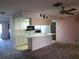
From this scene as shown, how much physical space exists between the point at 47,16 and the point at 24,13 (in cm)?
227

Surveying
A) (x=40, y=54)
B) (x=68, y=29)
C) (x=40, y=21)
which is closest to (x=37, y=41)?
(x=40, y=54)

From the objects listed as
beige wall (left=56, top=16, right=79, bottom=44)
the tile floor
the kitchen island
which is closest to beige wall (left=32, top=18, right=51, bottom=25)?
the kitchen island

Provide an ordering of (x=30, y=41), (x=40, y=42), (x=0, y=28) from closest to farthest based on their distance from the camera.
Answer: (x=30, y=41) < (x=40, y=42) < (x=0, y=28)

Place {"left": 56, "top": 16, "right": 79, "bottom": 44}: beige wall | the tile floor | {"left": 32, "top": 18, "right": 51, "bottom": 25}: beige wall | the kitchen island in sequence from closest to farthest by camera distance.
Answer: the tile floor < the kitchen island < {"left": 32, "top": 18, "right": 51, "bottom": 25}: beige wall < {"left": 56, "top": 16, "right": 79, "bottom": 44}: beige wall

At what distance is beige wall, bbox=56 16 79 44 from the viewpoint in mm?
8741

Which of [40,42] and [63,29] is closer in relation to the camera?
[40,42]

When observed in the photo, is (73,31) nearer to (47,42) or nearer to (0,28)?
(47,42)

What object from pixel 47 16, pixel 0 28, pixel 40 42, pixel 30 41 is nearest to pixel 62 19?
pixel 47 16

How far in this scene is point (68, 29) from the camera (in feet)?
30.4

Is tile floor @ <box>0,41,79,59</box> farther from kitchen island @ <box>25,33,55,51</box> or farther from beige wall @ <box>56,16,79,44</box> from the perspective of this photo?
beige wall @ <box>56,16,79,44</box>

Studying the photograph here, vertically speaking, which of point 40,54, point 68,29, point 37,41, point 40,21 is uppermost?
point 40,21

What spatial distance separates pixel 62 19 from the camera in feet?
31.8

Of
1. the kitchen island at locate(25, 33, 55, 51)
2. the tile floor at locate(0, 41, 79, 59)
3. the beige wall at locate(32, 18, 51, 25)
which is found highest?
the beige wall at locate(32, 18, 51, 25)

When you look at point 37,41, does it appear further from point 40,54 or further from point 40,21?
point 40,21
